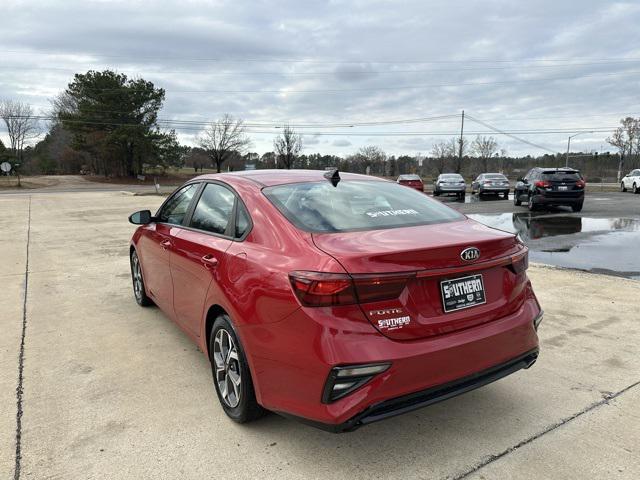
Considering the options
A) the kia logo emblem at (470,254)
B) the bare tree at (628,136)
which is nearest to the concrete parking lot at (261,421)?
the kia logo emblem at (470,254)

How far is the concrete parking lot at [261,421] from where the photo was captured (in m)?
2.59

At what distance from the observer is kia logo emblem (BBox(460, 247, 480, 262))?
2562mm

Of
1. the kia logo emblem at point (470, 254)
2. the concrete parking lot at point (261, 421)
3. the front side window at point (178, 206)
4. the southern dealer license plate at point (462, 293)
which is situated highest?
the front side window at point (178, 206)

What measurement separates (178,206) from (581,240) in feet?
31.8

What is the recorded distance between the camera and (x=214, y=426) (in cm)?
300

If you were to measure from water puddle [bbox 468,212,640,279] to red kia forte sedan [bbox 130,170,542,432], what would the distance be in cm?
566

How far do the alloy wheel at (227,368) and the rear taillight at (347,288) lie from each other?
79 cm

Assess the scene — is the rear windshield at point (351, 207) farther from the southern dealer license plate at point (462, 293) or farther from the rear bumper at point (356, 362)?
the rear bumper at point (356, 362)

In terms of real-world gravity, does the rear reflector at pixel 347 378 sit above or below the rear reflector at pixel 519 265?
below

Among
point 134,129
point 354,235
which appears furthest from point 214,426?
point 134,129

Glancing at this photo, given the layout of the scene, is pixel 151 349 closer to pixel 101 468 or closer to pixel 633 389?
pixel 101 468

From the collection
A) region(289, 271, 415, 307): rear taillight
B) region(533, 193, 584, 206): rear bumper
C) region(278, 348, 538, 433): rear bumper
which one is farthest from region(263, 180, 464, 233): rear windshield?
region(533, 193, 584, 206): rear bumper

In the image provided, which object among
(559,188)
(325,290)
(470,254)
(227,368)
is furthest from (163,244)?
(559,188)

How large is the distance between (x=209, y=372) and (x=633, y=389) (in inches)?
123
